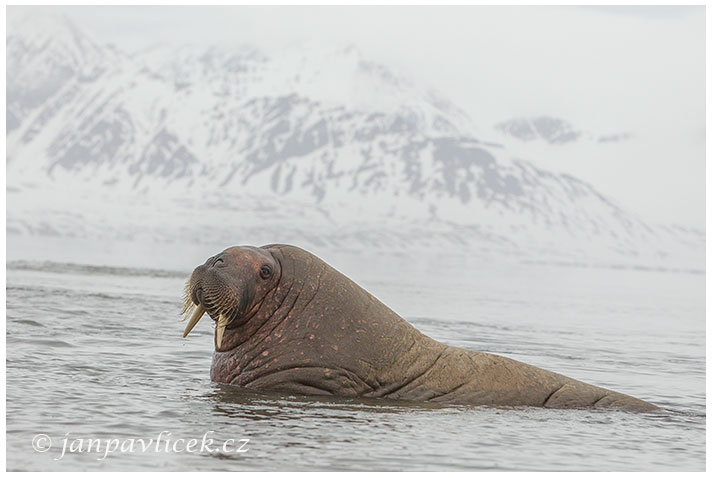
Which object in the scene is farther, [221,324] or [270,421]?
[221,324]

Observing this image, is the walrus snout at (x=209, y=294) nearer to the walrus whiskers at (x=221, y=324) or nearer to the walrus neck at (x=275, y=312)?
the walrus whiskers at (x=221, y=324)

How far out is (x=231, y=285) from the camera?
10.4 m

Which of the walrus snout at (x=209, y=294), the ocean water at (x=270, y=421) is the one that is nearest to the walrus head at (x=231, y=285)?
the walrus snout at (x=209, y=294)

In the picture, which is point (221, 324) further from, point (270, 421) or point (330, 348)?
point (270, 421)

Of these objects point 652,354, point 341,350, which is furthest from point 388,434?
point 652,354

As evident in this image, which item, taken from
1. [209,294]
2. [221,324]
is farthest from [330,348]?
[209,294]

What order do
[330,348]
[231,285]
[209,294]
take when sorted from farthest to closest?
[330,348] → [231,285] → [209,294]

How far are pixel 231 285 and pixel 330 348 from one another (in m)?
1.13

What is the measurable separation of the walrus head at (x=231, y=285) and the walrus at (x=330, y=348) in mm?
12

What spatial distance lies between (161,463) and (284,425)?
163cm

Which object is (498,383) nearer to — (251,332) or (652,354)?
(251,332)

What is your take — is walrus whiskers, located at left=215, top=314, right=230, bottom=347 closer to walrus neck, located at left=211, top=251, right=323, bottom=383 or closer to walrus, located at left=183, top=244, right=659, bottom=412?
walrus, located at left=183, top=244, right=659, bottom=412

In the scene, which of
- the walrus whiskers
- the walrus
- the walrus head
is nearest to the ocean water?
the walrus

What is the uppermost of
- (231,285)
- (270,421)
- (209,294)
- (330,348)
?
(231,285)
